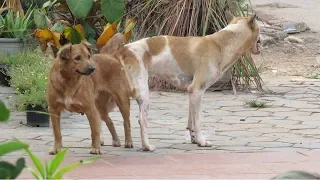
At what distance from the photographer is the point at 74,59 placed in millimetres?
6551

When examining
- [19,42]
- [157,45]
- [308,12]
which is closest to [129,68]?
[157,45]

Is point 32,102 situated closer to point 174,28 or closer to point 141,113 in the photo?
point 141,113

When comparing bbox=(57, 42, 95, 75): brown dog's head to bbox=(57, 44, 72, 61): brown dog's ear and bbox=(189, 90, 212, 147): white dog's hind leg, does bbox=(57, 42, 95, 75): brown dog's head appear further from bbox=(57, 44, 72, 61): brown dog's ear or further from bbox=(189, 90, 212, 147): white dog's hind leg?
bbox=(189, 90, 212, 147): white dog's hind leg

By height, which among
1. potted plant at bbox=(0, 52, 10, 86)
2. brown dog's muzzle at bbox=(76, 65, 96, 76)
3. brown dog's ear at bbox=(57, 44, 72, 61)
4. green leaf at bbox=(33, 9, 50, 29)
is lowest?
potted plant at bbox=(0, 52, 10, 86)

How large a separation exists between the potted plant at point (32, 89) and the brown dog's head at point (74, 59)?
1243mm

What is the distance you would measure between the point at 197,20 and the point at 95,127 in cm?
458

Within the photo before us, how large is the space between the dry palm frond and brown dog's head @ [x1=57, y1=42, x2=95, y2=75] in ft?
14.2

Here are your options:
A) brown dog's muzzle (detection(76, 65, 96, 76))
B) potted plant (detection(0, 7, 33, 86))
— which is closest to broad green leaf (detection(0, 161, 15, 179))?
brown dog's muzzle (detection(76, 65, 96, 76))

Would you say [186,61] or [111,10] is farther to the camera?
[111,10]

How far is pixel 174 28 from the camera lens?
10.9 meters

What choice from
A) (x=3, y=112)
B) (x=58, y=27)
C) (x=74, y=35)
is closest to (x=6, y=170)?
(x=3, y=112)

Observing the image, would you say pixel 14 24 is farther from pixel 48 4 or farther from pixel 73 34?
pixel 73 34

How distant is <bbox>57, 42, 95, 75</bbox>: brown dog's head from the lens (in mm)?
6504

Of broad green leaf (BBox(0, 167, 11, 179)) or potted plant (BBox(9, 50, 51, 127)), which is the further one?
potted plant (BBox(9, 50, 51, 127))
